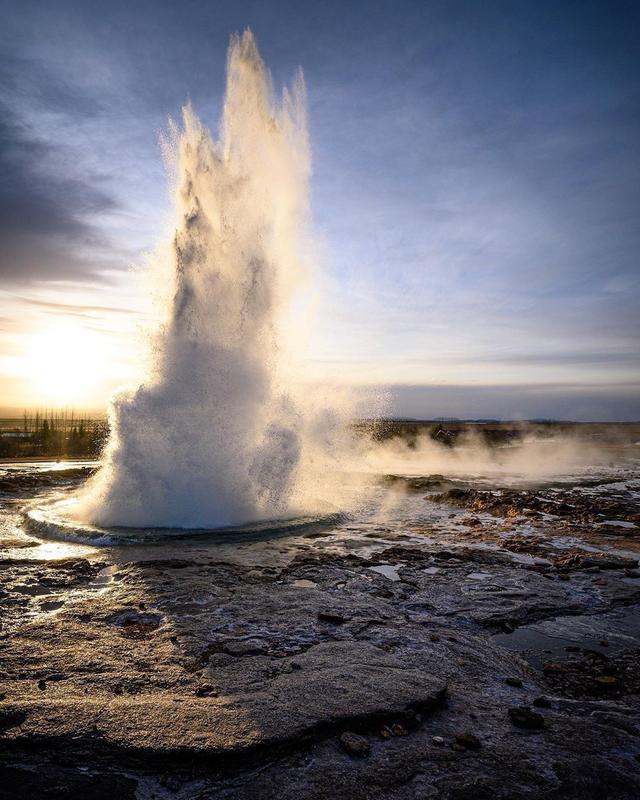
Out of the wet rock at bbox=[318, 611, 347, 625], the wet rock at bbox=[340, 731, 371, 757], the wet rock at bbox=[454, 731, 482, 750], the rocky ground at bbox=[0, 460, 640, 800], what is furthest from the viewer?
the wet rock at bbox=[318, 611, 347, 625]

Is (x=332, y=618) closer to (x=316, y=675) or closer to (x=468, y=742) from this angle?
(x=316, y=675)

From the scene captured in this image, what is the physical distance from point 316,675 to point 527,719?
1.69m

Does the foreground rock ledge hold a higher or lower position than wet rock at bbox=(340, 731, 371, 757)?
higher

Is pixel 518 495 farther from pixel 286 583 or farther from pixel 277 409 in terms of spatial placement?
pixel 286 583

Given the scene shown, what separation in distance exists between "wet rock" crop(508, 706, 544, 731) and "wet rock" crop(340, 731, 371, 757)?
1205 mm

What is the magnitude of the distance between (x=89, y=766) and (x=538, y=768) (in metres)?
2.90

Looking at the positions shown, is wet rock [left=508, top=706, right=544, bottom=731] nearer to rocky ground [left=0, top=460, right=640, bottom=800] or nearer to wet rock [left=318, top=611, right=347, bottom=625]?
rocky ground [left=0, top=460, right=640, bottom=800]

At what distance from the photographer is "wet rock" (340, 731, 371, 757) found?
3.50 meters

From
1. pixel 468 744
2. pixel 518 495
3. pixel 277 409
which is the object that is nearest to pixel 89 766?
pixel 468 744

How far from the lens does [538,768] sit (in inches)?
134

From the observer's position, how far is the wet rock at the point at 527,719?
3.88m

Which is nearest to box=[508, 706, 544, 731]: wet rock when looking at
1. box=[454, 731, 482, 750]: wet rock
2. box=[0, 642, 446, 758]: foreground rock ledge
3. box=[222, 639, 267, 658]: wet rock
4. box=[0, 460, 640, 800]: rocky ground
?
box=[0, 460, 640, 800]: rocky ground

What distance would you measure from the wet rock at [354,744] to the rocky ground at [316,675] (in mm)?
13

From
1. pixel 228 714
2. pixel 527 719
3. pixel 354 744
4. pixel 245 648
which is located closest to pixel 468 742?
pixel 527 719
